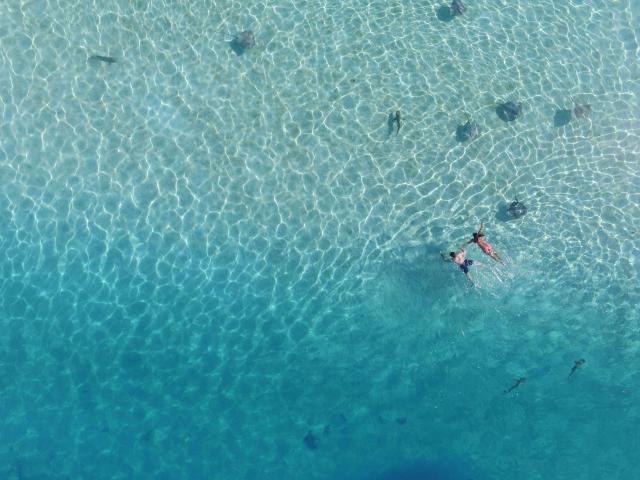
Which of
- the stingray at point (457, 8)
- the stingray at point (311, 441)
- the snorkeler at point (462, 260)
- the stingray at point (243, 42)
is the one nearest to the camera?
the stingray at point (311, 441)

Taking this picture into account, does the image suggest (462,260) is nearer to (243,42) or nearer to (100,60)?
(243,42)

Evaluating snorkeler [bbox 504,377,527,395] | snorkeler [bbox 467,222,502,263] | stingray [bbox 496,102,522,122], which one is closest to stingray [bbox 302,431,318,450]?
snorkeler [bbox 504,377,527,395]

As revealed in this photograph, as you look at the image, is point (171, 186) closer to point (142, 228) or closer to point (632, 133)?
point (142, 228)

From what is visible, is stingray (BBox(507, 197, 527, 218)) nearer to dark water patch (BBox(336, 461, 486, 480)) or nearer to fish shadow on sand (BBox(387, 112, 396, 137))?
fish shadow on sand (BBox(387, 112, 396, 137))

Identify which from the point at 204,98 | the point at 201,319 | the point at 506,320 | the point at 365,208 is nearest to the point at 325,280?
the point at 365,208

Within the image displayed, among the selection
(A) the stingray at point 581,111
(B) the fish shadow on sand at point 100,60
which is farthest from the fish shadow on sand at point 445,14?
(B) the fish shadow on sand at point 100,60

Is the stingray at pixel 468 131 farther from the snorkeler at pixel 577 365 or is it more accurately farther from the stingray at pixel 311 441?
the stingray at pixel 311 441
